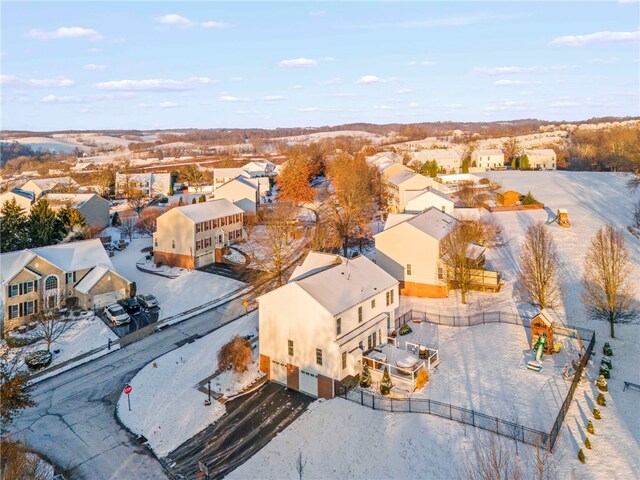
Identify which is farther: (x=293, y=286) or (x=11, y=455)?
(x=293, y=286)

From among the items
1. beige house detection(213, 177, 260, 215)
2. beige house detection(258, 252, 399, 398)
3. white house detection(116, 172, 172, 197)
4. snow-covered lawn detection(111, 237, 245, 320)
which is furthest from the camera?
white house detection(116, 172, 172, 197)

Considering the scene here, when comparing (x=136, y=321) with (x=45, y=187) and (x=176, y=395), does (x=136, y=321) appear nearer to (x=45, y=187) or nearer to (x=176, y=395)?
(x=176, y=395)

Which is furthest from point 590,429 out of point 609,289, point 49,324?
→ point 49,324

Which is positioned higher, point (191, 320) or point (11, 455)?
point (11, 455)

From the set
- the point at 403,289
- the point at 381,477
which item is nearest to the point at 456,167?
the point at 403,289

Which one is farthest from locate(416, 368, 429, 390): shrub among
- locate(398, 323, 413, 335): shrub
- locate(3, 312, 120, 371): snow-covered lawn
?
locate(3, 312, 120, 371): snow-covered lawn

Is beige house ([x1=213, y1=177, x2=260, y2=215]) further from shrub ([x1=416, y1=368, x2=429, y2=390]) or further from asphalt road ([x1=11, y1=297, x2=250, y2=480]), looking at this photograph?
shrub ([x1=416, y1=368, x2=429, y2=390])

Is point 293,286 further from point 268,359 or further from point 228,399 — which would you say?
point 228,399

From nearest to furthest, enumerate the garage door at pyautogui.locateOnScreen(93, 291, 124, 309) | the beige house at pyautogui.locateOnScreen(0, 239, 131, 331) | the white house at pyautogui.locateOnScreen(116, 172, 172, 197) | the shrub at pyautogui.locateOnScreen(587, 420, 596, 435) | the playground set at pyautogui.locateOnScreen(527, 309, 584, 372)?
the shrub at pyautogui.locateOnScreen(587, 420, 596, 435) → the playground set at pyautogui.locateOnScreen(527, 309, 584, 372) → the beige house at pyautogui.locateOnScreen(0, 239, 131, 331) → the garage door at pyautogui.locateOnScreen(93, 291, 124, 309) → the white house at pyautogui.locateOnScreen(116, 172, 172, 197)
